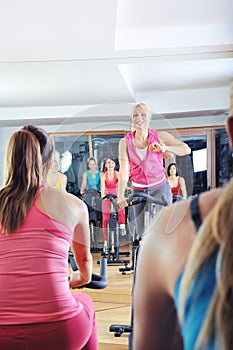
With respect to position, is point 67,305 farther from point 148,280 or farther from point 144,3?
point 144,3

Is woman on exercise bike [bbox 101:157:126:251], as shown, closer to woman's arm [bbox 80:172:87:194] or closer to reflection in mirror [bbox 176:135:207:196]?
woman's arm [bbox 80:172:87:194]

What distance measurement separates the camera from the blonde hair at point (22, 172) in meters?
1.00

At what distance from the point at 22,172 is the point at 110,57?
1.00 meters

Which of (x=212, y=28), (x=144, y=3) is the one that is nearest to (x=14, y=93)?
(x=144, y=3)

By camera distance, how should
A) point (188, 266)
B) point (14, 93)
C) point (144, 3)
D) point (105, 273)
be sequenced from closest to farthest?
point (188, 266)
point (105, 273)
point (14, 93)
point (144, 3)

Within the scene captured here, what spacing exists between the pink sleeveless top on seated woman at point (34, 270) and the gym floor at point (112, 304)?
10 centimetres

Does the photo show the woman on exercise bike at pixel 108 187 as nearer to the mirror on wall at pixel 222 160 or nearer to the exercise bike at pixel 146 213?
the exercise bike at pixel 146 213

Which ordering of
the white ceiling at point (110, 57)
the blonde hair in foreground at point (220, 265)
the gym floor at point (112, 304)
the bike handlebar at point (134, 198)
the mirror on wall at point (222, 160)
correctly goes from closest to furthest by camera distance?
the blonde hair in foreground at point (220, 265) → the mirror on wall at point (222, 160) → the bike handlebar at point (134, 198) → the gym floor at point (112, 304) → the white ceiling at point (110, 57)

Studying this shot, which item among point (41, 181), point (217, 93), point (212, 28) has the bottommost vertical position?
point (41, 181)

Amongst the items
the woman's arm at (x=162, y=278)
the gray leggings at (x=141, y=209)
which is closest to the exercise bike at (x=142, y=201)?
the gray leggings at (x=141, y=209)

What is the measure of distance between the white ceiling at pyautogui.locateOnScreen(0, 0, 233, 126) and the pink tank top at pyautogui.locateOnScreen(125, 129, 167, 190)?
0.07m

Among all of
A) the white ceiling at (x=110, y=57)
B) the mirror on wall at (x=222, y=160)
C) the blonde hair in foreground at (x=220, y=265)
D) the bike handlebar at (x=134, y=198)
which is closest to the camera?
the blonde hair in foreground at (x=220, y=265)

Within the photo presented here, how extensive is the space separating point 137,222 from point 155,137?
0.19m

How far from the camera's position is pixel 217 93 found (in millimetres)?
1078
